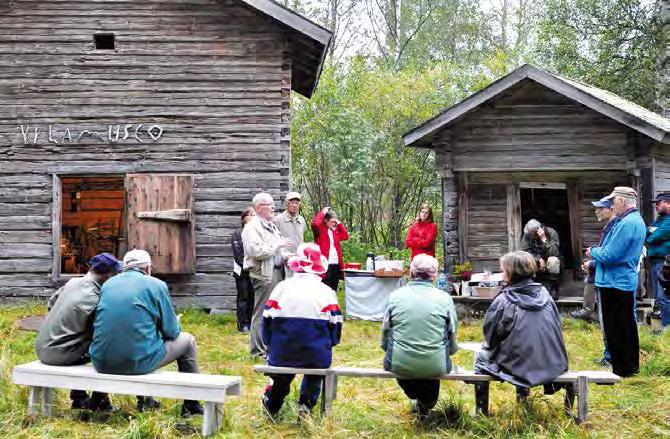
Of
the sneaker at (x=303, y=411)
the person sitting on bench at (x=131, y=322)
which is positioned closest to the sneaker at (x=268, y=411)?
the sneaker at (x=303, y=411)

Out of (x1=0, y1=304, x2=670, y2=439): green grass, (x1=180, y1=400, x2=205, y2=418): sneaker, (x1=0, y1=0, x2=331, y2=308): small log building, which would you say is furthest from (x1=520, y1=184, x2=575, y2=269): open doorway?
(x1=180, y1=400, x2=205, y2=418): sneaker

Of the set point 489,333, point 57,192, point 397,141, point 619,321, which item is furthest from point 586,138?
point 397,141

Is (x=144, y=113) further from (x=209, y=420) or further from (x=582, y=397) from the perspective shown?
(x=582, y=397)

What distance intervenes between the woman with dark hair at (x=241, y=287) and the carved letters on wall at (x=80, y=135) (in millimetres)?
2624

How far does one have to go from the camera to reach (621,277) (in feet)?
22.8

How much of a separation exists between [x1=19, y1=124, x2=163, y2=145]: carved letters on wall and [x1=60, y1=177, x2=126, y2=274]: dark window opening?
4275 millimetres

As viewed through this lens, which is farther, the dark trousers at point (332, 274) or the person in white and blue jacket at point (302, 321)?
the dark trousers at point (332, 274)

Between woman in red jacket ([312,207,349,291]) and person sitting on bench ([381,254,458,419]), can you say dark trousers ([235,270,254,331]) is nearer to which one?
woman in red jacket ([312,207,349,291])

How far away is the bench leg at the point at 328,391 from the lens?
17.7 ft

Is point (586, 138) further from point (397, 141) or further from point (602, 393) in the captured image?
point (397, 141)

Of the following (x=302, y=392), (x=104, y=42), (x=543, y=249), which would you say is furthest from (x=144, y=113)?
(x=302, y=392)

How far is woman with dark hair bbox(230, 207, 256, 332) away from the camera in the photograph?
983cm

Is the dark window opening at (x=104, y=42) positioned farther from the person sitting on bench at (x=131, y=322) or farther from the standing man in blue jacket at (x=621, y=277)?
the standing man in blue jacket at (x=621, y=277)

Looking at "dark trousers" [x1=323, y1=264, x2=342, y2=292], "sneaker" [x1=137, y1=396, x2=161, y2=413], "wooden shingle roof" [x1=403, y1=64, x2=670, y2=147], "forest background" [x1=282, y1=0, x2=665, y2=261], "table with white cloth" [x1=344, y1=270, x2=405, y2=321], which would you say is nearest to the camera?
"sneaker" [x1=137, y1=396, x2=161, y2=413]
